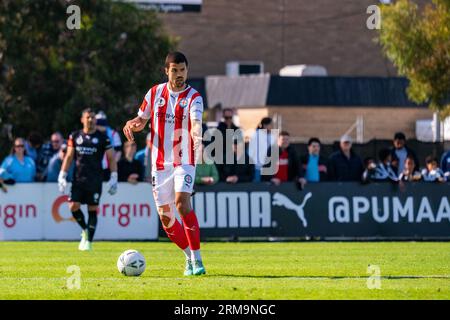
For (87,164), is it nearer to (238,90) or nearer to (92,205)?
(92,205)

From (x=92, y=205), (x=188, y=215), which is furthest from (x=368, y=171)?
(x=188, y=215)

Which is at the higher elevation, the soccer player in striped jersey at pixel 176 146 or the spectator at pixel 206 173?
the soccer player in striped jersey at pixel 176 146

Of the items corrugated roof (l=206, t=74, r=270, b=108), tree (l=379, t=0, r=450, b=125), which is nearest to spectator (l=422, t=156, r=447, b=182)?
tree (l=379, t=0, r=450, b=125)

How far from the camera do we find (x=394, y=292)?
11.3 m

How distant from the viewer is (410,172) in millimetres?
24297

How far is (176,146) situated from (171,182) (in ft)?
1.36

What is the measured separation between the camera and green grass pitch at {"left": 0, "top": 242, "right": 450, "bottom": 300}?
11.3 metres

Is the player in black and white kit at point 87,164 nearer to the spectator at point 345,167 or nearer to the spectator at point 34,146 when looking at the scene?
the spectator at point 34,146

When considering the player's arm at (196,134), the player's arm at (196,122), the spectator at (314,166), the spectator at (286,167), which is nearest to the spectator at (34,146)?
the spectator at (286,167)

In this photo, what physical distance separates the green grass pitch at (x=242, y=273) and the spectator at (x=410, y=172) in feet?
12.1

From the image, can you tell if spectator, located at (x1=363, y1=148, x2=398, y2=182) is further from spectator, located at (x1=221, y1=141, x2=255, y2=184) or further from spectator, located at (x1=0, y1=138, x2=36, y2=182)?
spectator, located at (x1=0, y1=138, x2=36, y2=182)

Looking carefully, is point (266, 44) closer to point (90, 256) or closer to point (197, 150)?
point (90, 256)

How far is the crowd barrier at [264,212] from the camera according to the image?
77.5 feet
